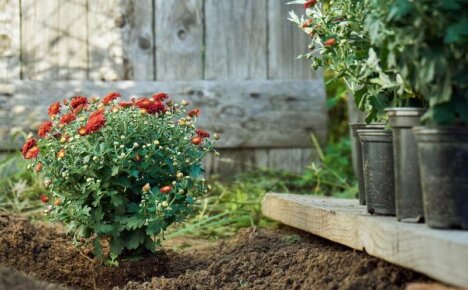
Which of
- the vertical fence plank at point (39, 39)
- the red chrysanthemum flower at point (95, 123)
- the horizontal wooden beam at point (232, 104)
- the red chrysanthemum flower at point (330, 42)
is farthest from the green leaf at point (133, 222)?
the vertical fence plank at point (39, 39)

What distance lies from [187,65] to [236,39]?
0.38 metres

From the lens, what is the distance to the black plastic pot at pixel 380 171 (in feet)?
9.63

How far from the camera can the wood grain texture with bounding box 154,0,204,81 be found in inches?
218

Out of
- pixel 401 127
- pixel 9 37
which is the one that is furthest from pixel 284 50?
pixel 401 127

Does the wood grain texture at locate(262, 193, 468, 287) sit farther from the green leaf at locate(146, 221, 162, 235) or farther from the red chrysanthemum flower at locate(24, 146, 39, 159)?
the red chrysanthemum flower at locate(24, 146, 39, 159)

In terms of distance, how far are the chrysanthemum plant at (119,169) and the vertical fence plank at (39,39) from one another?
76.2 inches

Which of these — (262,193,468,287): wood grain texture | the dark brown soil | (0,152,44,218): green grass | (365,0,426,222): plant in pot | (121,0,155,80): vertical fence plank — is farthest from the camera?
(121,0,155,80): vertical fence plank

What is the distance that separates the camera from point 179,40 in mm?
5551

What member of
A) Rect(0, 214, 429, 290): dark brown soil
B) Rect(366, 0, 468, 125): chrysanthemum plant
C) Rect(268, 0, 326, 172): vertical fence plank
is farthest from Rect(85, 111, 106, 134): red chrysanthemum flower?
Rect(268, 0, 326, 172): vertical fence plank

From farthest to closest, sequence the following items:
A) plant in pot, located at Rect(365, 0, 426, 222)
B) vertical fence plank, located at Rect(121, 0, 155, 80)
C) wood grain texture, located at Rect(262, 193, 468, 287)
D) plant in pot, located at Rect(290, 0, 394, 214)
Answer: vertical fence plank, located at Rect(121, 0, 155, 80), plant in pot, located at Rect(290, 0, 394, 214), plant in pot, located at Rect(365, 0, 426, 222), wood grain texture, located at Rect(262, 193, 468, 287)

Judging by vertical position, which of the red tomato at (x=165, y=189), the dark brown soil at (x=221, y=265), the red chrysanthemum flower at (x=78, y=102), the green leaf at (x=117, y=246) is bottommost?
the dark brown soil at (x=221, y=265)

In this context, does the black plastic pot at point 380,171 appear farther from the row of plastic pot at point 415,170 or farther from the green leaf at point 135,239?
the green leaf at point 135,239

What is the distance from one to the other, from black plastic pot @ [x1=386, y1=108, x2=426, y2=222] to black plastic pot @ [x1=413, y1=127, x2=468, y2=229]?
163mm

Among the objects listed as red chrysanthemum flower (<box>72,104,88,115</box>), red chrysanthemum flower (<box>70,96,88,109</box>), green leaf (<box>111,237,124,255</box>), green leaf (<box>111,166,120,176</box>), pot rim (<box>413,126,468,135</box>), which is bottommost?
green leaf (<box>111,237,124,255</box>)
